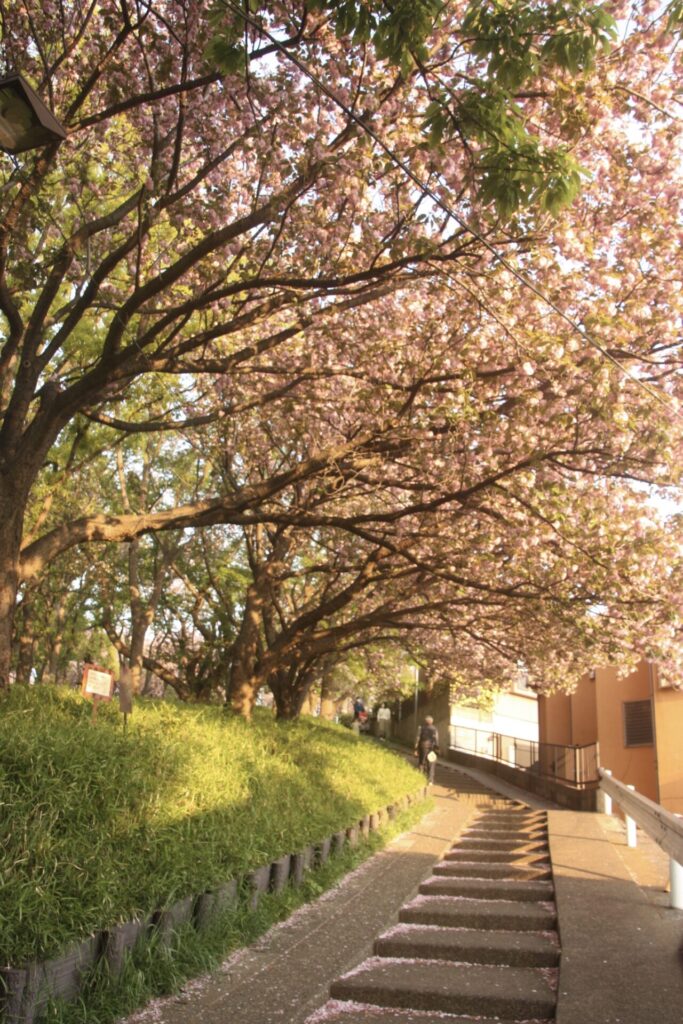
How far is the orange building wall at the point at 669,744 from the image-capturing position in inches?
768

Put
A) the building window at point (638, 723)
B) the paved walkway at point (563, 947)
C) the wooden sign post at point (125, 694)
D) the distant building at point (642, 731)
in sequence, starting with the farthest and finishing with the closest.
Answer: the building window at point (638, 723), the distant building at point (642, 731), the wooden sign post at point (125, 694), the paved walkway at point (563, 947)

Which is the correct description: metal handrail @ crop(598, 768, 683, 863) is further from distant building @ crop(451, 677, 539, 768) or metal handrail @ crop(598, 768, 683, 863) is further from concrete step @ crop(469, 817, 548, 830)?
distant building @ crop(451, 677, 539, 768)

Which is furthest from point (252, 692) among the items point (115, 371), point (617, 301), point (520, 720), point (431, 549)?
point (520, 720)

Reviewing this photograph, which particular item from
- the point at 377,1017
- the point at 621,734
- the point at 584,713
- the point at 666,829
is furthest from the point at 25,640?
the point at 584,713

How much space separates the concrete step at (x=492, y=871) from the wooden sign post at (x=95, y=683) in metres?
5.35

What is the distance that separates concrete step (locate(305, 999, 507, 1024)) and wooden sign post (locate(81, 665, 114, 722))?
110 inches

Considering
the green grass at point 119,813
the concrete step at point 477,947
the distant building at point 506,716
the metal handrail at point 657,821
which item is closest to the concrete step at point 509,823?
the metal handrail at point 657,821

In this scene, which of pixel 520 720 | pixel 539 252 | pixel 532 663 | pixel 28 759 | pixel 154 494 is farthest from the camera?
pixel 520 720

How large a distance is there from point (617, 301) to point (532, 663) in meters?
11.5

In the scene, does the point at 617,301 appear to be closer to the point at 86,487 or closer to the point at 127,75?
the point at 127,75

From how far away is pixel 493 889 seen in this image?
9.34m

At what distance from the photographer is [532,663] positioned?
18.3 metres

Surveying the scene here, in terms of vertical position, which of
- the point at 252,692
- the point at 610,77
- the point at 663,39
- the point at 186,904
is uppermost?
the point at 663,39

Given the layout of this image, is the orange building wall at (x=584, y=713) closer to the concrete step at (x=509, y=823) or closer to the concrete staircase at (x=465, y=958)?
the concrete step at (x=509, y=823)
